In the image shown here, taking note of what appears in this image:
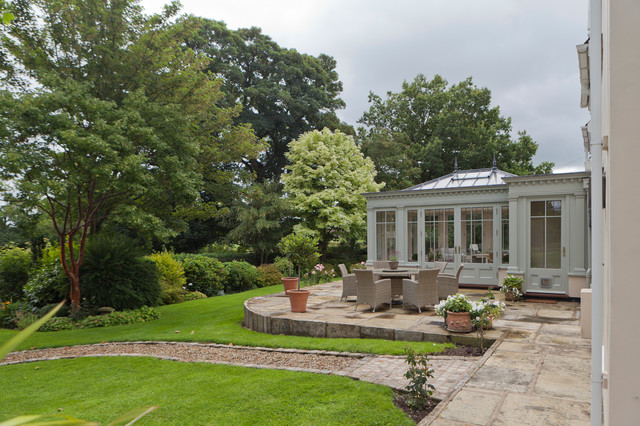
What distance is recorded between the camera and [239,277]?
16469 mm

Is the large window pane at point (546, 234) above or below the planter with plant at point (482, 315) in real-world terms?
above

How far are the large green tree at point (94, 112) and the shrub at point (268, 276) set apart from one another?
263 inches

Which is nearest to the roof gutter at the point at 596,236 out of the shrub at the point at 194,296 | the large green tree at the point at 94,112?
the large green tree at the point at 94,112

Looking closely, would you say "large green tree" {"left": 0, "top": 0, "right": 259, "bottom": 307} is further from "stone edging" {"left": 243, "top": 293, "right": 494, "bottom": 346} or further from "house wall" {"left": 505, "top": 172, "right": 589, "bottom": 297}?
"house wall" {"left": 505, "top": 172, "right": 589, "bottom": 297}

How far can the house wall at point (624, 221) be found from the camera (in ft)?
4.48

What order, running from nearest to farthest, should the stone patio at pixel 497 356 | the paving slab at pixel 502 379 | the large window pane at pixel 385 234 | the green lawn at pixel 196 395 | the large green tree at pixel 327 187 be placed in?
the stone patio at pixel 497 356, the green lawn at pixel 196 395, the paving slab at pixel 502 379, the large window pane at pixel 385 234, the large green tree at pixel 327 187

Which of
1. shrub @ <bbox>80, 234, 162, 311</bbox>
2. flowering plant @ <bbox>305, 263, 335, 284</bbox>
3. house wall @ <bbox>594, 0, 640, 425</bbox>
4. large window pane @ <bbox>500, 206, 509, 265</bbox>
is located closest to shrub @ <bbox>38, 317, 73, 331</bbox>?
shrub @ <bbox>80, 234, 162, 311</bbox>

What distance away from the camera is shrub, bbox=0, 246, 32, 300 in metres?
12.0

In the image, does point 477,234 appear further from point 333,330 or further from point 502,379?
point 502,379

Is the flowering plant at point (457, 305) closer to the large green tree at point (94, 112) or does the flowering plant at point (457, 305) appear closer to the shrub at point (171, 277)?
the large green tree at point (94, 112)

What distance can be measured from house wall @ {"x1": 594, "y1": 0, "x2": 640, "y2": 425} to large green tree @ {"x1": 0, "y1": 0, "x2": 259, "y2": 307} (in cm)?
900

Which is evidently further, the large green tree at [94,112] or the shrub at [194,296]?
the shrub at [194,296]

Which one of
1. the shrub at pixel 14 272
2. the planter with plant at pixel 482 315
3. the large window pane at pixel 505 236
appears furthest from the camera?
the shrub at pixel 14 272

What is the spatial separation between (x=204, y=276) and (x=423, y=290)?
374 inches
